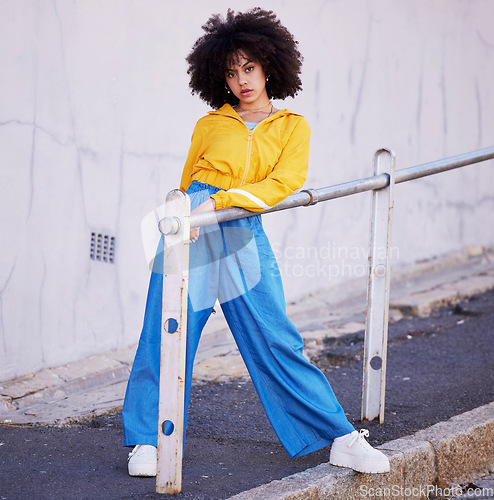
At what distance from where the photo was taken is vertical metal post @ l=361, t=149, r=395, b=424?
3.35 m

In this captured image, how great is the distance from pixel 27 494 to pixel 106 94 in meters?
2.41

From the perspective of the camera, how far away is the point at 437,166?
3.51m

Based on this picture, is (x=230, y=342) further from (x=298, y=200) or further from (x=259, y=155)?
(x=259, y=155)

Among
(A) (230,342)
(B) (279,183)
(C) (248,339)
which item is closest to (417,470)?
(C) (248,339)

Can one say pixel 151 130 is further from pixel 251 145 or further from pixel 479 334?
pixel 479 334

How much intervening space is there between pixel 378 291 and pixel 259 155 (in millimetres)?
923

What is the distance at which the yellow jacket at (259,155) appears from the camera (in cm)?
275

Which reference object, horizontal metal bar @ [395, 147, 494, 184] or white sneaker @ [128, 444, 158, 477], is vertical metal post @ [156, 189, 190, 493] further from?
horizontal metal bar @ [395, 147, 494, 184]

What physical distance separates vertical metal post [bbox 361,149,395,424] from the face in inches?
27.1

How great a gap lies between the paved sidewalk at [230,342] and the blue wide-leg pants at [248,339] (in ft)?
3.22

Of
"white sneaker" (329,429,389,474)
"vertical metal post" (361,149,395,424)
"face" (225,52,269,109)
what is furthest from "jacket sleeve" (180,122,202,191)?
"white sneaker" (329,429,389,474)

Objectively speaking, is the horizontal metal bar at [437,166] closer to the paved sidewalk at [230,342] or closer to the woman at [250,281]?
the woman at [250,281]

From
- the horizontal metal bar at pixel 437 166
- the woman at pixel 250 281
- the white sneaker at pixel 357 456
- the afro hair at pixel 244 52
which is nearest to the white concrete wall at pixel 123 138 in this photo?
the afro hair at pixel 244 52

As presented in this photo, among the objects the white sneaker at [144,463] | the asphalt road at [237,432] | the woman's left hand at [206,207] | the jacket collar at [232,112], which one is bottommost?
the asphalt road at [237,432]
